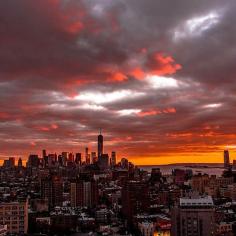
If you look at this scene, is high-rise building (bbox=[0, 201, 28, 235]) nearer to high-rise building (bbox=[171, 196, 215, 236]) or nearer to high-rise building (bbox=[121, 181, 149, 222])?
high-rise building (bbox=[171, 196, 215, 236])

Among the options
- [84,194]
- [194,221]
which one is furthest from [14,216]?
[84,194]

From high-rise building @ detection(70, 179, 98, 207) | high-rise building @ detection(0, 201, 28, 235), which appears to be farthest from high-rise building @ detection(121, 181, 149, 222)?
high-rise building @ detection(0, 201, 28, 235)

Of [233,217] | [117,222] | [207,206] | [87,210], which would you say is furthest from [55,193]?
[207,206]

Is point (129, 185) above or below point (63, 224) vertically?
above

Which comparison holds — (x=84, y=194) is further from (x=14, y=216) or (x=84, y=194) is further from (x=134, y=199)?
(x=14, y=216)

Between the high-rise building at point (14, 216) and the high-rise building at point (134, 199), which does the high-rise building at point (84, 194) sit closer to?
the high-rise building at point (134, 199)

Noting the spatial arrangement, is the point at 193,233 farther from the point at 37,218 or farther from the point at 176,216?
the point at 37,218
